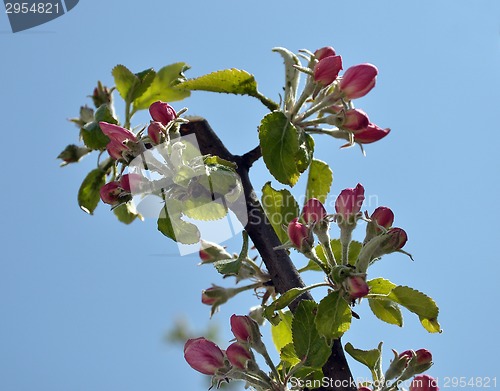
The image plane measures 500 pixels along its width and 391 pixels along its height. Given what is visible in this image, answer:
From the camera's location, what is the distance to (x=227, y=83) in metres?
2.05

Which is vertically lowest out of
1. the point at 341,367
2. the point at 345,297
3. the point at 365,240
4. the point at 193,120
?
the point at 341,367

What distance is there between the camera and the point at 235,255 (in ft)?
6.83

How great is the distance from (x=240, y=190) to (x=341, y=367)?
1.76 feet

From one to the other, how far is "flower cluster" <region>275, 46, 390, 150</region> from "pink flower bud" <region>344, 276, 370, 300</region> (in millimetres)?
469

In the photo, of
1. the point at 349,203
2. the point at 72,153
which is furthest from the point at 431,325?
the point at 72,153

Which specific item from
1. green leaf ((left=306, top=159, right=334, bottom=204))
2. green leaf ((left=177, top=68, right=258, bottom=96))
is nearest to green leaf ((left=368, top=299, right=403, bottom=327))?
green leaf ((left=306, top=159, right=334, bottom=204))

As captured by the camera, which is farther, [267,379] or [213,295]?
[213,295]

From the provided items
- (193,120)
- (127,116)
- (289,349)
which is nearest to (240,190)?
(193,120)

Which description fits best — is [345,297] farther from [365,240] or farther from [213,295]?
[213,295]

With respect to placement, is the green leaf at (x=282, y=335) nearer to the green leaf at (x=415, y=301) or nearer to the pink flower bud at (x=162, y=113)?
the green leaf at (x=415, y=301)

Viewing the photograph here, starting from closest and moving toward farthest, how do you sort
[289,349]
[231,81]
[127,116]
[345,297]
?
[345,297] < [289,349] < [231,81] < [127,116]

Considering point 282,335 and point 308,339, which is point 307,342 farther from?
point 282,335

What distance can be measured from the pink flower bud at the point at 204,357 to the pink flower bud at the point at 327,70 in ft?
2.61

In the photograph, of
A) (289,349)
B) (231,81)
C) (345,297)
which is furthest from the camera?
(231,81)
